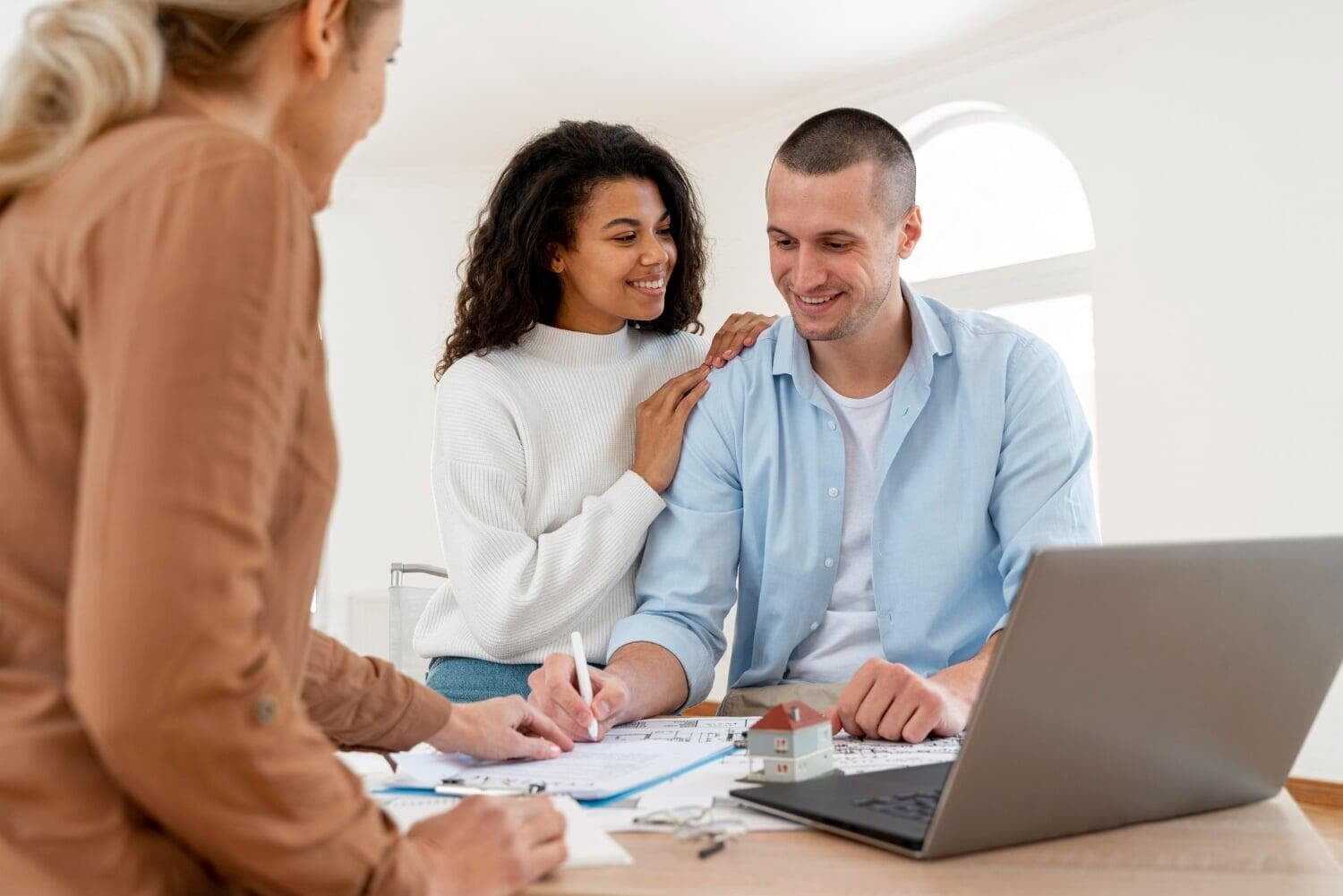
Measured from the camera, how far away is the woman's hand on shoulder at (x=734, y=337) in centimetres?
241

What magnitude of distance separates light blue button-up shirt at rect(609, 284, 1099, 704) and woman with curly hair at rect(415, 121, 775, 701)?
0.30 ft

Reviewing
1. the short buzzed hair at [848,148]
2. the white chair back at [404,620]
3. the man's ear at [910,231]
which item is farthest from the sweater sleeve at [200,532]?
the white chair back at [404,620]

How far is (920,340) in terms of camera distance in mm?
2256

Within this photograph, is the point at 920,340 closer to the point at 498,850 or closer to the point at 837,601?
the point at 837,601

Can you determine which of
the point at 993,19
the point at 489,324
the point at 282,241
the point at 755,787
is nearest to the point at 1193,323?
the point at 993,19

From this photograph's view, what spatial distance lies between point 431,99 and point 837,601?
5902 millimetres

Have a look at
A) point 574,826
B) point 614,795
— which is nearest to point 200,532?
point 574,826

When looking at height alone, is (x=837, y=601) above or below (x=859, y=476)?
below

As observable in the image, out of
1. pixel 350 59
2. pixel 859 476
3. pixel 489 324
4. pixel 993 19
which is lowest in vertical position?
pixel 859 476

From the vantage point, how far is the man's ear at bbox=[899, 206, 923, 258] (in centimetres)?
251

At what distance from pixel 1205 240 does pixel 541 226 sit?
12.7ft

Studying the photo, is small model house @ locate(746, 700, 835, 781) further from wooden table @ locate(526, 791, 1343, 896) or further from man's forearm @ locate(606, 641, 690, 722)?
man's forearm @ locate(606, 641, 690, 722)

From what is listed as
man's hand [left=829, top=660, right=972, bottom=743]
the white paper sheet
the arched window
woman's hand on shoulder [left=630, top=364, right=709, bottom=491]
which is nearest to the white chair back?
woman's hand on shoulder [left=630, top=364, right=709, bottom=491]

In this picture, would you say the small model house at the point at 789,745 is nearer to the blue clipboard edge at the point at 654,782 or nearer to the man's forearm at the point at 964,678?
the blue clipboard edge at the point at 654,782
